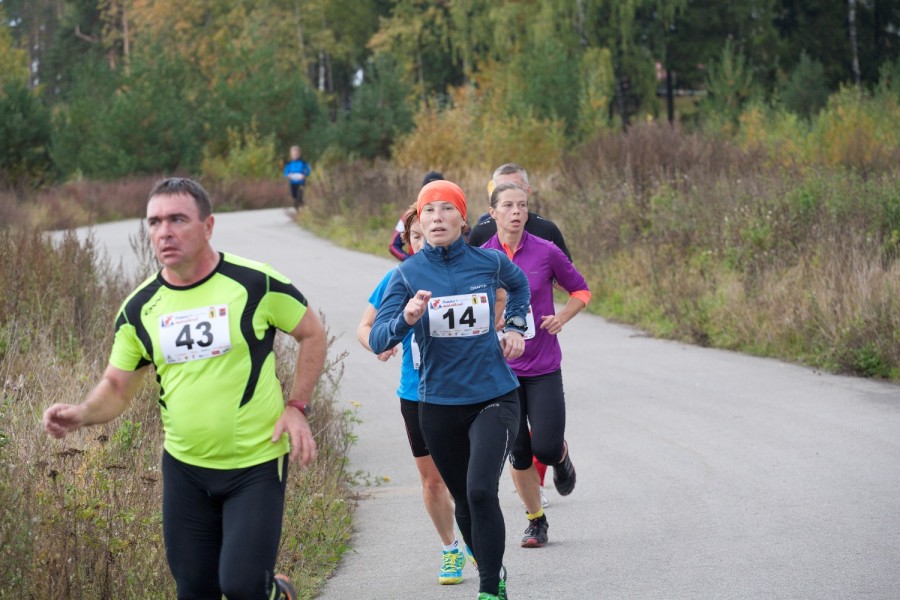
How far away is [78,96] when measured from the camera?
5844 cm

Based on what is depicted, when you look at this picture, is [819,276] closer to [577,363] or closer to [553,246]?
[577,363]

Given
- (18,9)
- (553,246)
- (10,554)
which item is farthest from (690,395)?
(18,9)

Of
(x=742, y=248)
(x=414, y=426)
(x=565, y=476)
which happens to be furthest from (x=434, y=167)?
(x=414, y=426)

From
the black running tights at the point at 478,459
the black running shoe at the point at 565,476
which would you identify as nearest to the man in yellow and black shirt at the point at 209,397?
the black running tights at the point at 478,459

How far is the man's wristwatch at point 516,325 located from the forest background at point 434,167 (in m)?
1.74

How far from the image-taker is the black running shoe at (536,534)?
7.49 meters

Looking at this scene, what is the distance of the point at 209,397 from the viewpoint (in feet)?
15.3

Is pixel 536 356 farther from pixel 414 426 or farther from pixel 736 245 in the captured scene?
pixel 736 245

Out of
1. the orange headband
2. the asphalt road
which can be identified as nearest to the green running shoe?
the asphalt road

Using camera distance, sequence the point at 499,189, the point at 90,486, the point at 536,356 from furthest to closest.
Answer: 1. the point at 499,189
2. the point at 536,356
3. the point at 90,486

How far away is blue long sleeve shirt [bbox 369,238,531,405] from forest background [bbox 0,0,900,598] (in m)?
1.41

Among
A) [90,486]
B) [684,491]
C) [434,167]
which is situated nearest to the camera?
[90,486]

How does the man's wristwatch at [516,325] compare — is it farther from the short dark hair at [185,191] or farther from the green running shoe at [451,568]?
the short dark hair at [185,191]

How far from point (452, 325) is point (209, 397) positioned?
1493 mm
